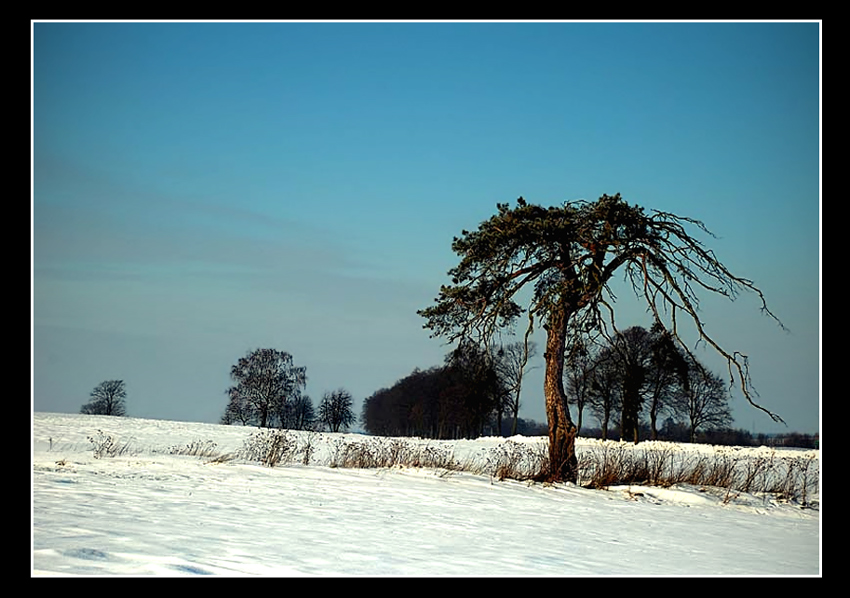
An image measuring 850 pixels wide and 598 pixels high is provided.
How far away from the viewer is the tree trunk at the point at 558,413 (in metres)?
17.8

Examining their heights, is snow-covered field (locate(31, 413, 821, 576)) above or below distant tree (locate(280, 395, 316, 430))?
above

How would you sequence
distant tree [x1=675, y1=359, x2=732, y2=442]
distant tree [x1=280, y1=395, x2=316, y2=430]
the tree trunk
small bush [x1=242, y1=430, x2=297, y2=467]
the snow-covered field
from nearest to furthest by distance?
1. the snow-covered field
2. small bush [x1=242, y1=430, x2=297, y2=467]
3. the tree trunk
4. distant tree [x1=675, y1=359, x2=732, y2=442]
5. distant tree [x1=280, y1=395, x2=316, y2=430]

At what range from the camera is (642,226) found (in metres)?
17.4

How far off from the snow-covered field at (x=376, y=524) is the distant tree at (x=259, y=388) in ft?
132

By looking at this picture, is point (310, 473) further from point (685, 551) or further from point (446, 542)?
point (685, 551)

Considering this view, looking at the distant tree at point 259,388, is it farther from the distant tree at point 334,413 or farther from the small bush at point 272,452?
the small bush at point 272,452

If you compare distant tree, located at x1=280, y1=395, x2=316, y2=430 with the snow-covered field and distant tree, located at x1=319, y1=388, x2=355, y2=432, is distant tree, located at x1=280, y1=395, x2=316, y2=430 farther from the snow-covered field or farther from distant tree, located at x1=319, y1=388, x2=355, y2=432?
the snow-covered field

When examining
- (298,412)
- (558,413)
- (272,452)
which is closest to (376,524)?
(272,452)

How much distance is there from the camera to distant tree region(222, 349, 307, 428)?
5766 centimetres

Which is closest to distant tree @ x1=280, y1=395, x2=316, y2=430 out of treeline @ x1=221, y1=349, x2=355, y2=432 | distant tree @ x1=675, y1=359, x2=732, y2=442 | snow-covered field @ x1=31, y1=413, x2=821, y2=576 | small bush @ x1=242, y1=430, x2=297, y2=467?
treeline @ x1=221, y1=349, x2=355, y2=432

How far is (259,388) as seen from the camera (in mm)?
58406

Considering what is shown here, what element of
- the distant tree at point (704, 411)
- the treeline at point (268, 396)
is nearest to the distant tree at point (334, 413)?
the treeline at point (268, 396)

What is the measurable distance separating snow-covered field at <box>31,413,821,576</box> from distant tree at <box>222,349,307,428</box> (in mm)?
40350
